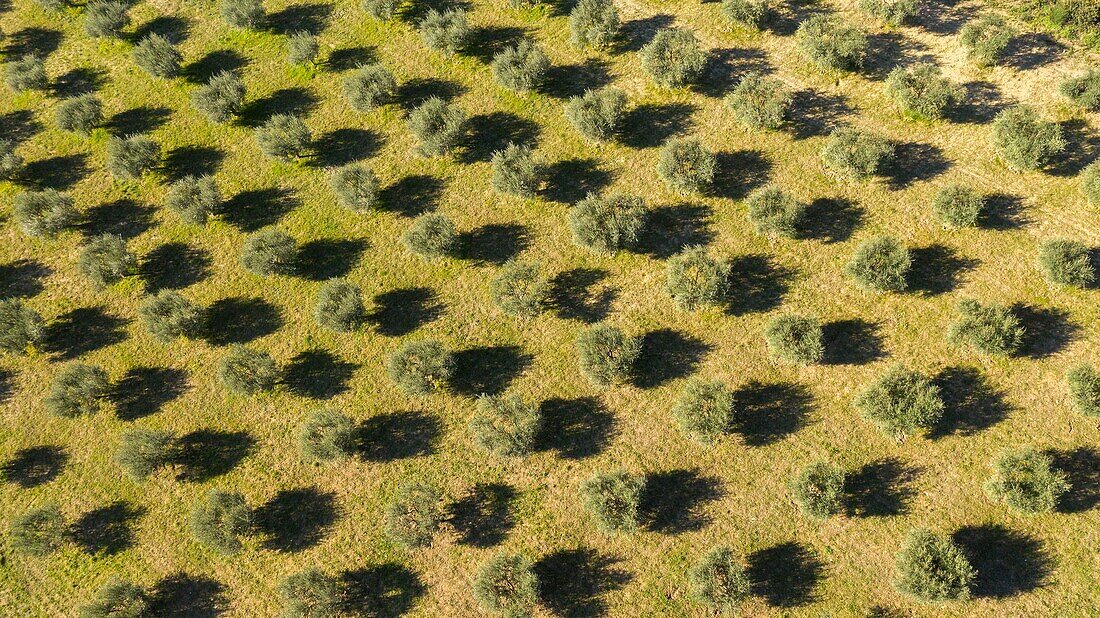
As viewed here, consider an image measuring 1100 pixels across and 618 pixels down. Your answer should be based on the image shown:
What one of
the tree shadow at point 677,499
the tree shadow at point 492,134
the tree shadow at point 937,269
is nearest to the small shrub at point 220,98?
the tree shadow at point 492,134

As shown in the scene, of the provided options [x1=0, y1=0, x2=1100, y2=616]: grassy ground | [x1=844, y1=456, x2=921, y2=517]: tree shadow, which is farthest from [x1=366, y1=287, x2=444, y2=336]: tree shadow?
[x1=844, y1=456, x2=921, y2=517]: tree shadow

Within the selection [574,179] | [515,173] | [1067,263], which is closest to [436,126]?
[515,173]

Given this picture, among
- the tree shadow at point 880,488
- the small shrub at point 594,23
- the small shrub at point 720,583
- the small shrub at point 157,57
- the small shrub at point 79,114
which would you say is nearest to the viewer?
the small shrub at point 720,583

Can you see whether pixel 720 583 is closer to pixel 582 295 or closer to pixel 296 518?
pixel 582 295

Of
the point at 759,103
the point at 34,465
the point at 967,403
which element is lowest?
the point at 34,465

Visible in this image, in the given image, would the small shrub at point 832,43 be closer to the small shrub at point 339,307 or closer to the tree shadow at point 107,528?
the small shrub at point 339,307

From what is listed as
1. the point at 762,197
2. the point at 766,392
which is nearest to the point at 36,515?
the point at 766,392
